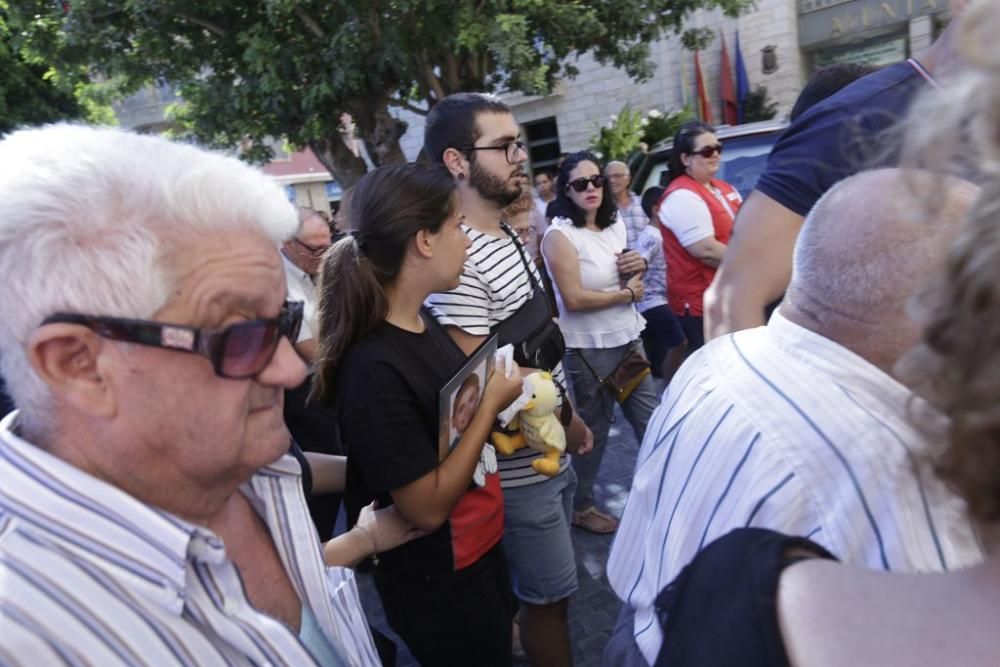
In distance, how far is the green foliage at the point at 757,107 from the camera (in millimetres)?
15094

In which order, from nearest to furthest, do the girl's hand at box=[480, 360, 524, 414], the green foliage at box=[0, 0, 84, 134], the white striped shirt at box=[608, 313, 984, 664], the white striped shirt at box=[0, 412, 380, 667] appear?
1. the white striped shirt at box=[0, 412, 380, 667]
2. the white striped shirt at box=[608, 313, 984, 664]
3. the girl's hand at box=[480, 360, 524, 414]
4. the green foliage at box=[0, 0, 84, 134]

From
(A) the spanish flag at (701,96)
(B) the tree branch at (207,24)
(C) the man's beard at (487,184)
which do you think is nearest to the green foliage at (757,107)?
(A) the spanish flag at (701,96)

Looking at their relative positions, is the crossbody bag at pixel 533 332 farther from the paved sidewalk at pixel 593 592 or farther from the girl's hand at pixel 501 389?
the paved sidewalk at pixel 593 592

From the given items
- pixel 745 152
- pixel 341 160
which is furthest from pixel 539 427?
pixel 341 160

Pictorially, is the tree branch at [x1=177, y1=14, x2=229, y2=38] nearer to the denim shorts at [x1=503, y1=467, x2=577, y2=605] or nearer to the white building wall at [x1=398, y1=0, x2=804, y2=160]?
the white building wall at [x1=398, y1=0, x2=804, y2=160]

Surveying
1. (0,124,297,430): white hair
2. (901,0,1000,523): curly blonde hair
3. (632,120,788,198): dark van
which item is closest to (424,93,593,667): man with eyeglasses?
(0,124,297,430): white hair

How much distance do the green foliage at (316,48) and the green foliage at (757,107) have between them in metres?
5.61

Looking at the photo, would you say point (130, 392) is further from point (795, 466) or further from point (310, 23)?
point (310, 23)

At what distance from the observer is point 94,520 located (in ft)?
2.70

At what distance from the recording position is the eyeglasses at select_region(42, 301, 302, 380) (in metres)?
0.84

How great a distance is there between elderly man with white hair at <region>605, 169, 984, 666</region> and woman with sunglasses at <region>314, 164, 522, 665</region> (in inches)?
25.8

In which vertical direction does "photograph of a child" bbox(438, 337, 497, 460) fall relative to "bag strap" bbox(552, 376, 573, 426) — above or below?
above

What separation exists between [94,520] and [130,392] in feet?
0.55

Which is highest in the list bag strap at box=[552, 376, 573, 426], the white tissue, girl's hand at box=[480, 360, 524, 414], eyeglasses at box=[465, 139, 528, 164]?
eyeglasses at box=[465, 139, 528, 164]
